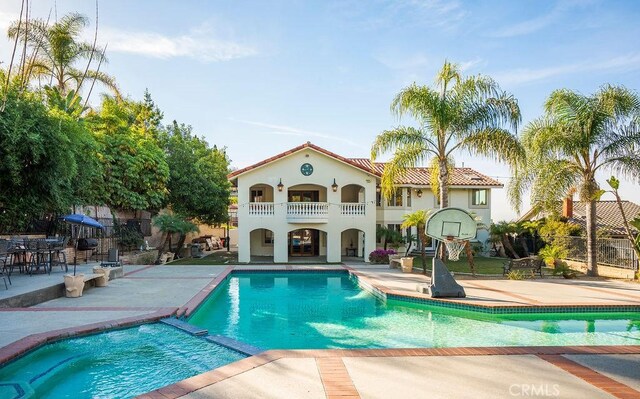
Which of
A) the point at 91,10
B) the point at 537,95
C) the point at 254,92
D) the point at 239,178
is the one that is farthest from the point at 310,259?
the point at 91,10

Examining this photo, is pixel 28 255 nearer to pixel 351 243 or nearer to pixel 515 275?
pixel 351 243

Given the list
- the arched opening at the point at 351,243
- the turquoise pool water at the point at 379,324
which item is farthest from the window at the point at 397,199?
the turquoise pool water at the point at 379,324

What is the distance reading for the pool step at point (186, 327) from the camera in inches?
359

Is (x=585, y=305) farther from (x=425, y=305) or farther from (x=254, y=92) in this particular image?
(x=254, y=92)

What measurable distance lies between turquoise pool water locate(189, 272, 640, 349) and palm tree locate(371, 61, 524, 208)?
262 inches

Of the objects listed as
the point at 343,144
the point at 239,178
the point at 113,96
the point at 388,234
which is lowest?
the point at 388,234

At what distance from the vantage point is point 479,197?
3044cm

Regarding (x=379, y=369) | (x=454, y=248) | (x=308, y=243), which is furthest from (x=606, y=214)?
(x=379, y=369)

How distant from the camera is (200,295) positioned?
13.5 meters

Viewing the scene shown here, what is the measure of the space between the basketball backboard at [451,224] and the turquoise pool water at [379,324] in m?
2.95

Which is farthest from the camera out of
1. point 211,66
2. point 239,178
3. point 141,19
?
point 239,178

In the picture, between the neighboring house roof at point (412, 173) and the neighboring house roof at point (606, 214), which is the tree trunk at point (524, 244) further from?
the neighboring house roof at point (412, 173)

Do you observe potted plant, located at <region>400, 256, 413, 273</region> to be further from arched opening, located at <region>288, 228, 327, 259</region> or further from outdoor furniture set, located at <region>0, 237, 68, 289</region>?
outdoor furniture set, located at <region>0, 237, 68, 289</region>

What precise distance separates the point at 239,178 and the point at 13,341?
59.8ft
